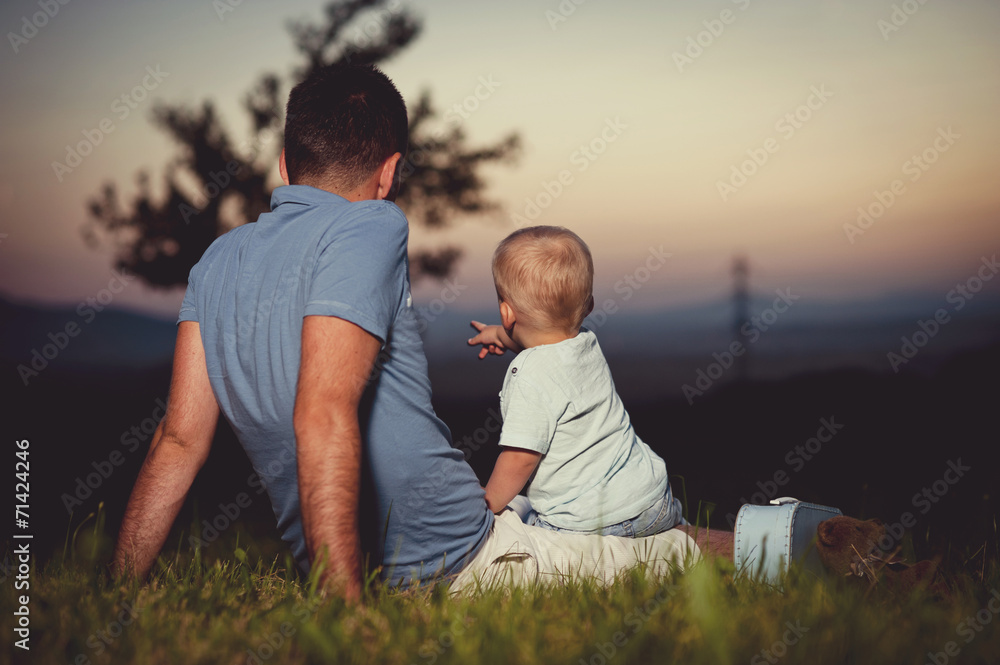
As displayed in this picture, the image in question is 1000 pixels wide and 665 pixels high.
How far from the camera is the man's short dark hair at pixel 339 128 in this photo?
242 cm

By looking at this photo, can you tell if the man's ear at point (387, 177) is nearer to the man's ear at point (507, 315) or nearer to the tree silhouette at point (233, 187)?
the man's ear at point (507, 315)

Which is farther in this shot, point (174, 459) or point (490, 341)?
point (490, 341)

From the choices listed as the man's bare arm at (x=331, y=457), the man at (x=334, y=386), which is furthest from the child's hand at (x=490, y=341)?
the man's bare arm at (x=331, y=457)

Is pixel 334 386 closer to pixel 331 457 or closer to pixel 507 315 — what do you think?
pixel 331 457

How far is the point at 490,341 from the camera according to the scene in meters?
3.29

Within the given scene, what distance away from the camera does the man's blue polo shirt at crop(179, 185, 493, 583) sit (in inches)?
85.0

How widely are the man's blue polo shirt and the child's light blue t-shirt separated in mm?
401

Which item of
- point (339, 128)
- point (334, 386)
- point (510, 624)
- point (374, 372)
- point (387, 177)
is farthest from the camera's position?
point (387, 177)

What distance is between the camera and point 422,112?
23.9 feet

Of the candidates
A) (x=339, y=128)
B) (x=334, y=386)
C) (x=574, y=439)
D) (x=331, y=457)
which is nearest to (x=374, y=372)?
(x=334, y=386)

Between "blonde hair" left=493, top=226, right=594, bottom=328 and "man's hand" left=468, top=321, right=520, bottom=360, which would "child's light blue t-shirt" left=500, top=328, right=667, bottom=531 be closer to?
"blonde hair" left=493, top=226, right=594, bottom=328

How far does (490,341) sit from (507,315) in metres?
0.30

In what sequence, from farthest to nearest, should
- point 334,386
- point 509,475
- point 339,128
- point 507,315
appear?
1. point 507,315
2. point 509,475
3. point 339,128
4. point 334,386

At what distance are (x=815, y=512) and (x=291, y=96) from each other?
2.43 meters
